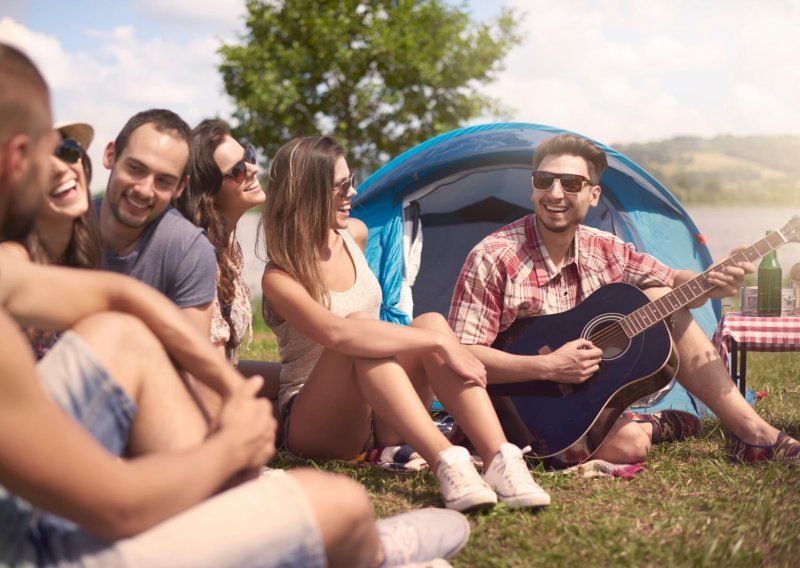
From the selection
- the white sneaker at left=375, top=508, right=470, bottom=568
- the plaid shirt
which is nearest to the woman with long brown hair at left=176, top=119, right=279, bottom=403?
the plaid shirt

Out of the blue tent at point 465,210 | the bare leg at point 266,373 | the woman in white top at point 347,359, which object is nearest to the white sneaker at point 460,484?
the woman in white top at point 347,359

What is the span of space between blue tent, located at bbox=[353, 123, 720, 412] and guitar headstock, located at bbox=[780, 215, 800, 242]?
132 centimetres

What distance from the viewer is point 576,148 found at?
3635 millimetres

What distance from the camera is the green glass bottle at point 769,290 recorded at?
3875 mm

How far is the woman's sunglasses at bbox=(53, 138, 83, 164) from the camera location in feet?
8.24

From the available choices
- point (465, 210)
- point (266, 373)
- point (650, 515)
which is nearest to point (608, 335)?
point (650, 515)

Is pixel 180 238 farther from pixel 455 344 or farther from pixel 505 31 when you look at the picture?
pixel 505 31

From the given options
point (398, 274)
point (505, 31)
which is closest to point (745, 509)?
point (398, 274)

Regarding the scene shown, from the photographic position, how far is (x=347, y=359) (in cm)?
300

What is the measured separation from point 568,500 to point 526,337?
706 millimetres

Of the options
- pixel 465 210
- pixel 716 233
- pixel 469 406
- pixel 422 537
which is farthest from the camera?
pixel 716 233

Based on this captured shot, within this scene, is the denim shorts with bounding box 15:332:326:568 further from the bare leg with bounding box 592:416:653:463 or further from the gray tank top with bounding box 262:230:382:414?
the bare leg with bounding box 592:416:653:463

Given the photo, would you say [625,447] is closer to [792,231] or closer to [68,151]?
[792,231]

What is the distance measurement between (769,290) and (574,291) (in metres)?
0.99
